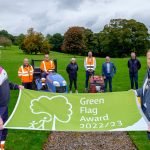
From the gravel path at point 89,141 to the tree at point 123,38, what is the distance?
8006 cm

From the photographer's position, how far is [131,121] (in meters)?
8.12

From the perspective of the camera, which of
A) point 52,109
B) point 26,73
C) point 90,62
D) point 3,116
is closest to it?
point 3,116

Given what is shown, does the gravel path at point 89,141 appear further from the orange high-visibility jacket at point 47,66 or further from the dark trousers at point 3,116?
the orange high-visibility jacket at point 47,66

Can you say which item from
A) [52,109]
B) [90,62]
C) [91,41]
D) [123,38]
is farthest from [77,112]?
[91,41]

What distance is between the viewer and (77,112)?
27.5ft

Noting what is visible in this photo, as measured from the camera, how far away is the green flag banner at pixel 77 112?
809 centimetres

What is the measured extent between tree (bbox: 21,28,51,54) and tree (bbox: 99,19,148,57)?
553 inches

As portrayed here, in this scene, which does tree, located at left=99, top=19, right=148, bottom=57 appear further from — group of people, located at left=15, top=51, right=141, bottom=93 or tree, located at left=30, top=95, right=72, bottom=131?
tree, located at left=30, top=95, right=72, bottom=131

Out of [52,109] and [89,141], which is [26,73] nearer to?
[89,141]

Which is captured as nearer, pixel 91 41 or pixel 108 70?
pixel 108 70

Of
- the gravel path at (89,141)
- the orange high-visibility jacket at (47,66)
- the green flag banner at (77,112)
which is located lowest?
the gravel path at (89,141)

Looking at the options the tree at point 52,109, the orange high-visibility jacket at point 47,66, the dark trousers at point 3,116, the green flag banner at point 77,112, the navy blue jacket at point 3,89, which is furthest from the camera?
the orange high-visibility jacket at point 47,66

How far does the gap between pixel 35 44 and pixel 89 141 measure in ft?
256

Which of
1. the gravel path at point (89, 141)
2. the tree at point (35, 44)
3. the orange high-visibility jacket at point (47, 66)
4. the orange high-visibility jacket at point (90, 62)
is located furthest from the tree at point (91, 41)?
the gravel path at point (89, 141)
